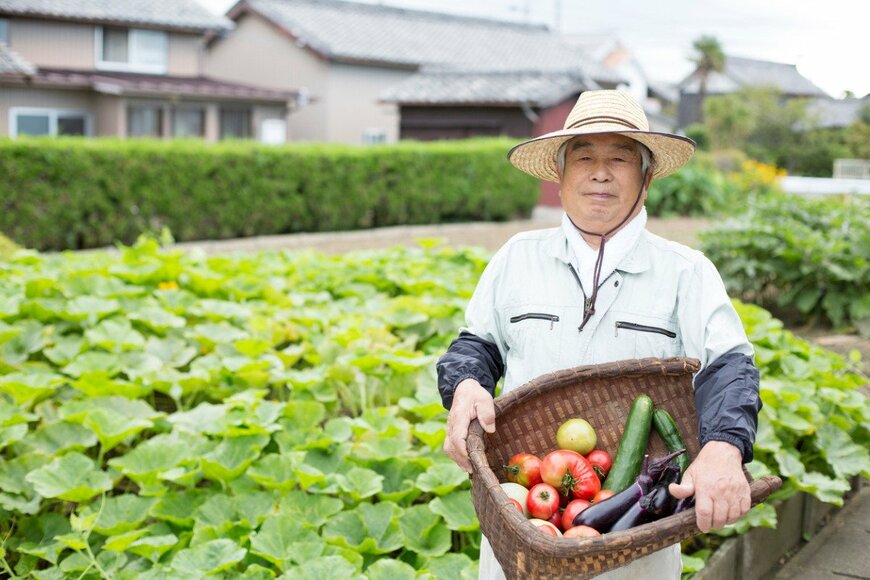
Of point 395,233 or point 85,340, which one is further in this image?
point 395,233

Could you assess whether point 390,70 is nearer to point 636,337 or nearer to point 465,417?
point 636,337

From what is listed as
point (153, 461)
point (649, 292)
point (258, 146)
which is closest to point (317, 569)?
point (153, 461)

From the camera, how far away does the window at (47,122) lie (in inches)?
817

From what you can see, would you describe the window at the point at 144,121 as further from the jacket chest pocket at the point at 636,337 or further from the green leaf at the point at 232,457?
the jacket chest pocket at the point at 636,337

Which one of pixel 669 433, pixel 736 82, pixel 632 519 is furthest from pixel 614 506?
pixel 736 82

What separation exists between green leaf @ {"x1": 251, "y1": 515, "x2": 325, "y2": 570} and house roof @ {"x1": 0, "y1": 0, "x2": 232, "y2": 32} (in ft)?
66.9

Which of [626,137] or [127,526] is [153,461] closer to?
[127,526]

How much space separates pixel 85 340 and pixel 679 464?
344cm

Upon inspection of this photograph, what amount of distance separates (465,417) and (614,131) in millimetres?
693

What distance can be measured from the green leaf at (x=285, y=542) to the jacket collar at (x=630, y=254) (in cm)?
119

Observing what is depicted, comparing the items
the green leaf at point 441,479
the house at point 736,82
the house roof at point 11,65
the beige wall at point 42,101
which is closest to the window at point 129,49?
the beige wall at point 42,101

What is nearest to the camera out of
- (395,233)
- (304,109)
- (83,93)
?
(395,233)

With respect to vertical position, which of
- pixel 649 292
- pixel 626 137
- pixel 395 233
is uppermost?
pixel 626 137

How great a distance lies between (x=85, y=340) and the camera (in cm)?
466
